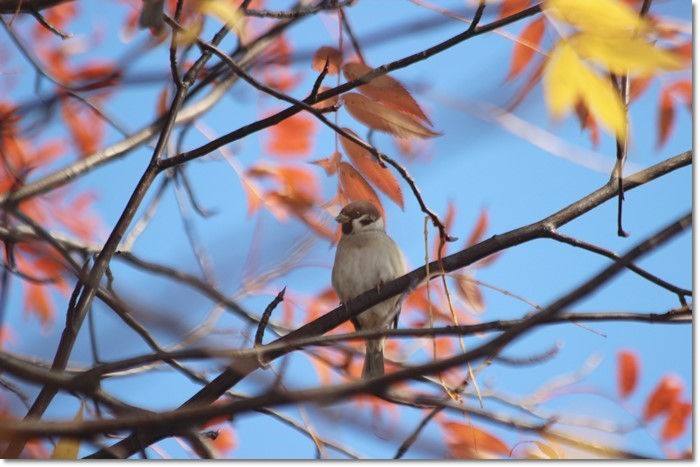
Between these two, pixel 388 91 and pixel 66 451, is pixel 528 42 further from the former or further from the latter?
pixel 66 451

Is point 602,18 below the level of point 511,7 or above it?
below

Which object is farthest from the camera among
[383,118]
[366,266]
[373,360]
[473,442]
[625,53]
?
[366,266]

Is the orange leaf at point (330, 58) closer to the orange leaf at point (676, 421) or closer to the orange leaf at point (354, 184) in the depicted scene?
the orange leaf at point (354, 184)

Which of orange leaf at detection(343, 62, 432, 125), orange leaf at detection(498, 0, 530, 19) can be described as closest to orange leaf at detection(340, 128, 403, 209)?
orange leaf at detection(343, 62, 432, 125)

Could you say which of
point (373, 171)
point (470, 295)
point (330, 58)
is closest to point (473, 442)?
point (470, 295)

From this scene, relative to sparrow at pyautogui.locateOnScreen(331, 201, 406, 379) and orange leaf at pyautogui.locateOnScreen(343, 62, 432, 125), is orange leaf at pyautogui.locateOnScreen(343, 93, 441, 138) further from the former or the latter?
sparrow at pyautogui.locateOnScreen(331, 201, 406, 379)

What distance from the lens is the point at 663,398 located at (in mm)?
2238

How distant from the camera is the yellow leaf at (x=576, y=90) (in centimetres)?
88

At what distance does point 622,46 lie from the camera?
89cm

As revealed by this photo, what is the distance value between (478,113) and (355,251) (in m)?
2.49

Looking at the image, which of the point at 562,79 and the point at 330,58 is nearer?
the point at 562,79

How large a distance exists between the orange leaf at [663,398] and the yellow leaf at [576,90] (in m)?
1.54

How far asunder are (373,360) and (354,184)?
97cm

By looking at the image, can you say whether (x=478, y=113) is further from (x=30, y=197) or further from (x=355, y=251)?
(x=355, y=251)
